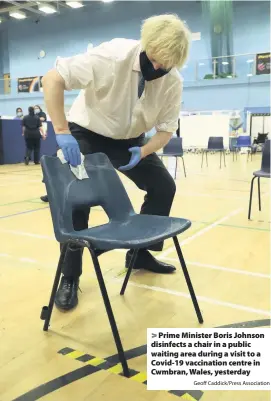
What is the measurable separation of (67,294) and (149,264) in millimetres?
570

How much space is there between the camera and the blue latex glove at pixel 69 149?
1479mm

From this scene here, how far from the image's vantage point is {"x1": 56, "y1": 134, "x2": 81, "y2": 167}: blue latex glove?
148 centimetres

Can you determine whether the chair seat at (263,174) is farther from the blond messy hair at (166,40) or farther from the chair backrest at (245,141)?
the chair backrest at (245,141)

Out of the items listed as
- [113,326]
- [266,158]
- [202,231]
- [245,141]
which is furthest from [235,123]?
[113,326]

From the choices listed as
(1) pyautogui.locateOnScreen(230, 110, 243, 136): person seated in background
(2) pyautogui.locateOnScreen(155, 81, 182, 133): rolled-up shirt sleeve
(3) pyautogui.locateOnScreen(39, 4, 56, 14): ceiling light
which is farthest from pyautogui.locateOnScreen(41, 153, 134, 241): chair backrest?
(3) pyautogui.locateOnScreen(39, 4, 56, 14): ceiling light

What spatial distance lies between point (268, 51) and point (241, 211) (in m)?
11.1

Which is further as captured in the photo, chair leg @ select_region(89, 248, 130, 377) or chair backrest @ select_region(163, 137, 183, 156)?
chair backrest @ select_region(163, 137, 183, 156)

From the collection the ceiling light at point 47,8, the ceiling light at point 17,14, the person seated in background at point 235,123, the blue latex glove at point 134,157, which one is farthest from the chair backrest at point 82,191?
the ceiling light at point 17,14

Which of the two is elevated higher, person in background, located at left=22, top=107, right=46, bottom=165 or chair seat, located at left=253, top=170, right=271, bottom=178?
person in background, located at left=22, top=107, right=46, bottom=165

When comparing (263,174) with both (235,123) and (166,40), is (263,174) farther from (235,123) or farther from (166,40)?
(235,123)

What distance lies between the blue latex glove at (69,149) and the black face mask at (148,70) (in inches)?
16.1

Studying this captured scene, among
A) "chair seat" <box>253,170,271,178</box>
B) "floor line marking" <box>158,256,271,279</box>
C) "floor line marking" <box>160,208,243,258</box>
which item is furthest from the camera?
"chair seat" <box>253,170,271,178</box>

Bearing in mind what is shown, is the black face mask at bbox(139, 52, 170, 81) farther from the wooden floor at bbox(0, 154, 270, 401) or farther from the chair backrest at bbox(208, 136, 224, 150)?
the chair backrest at bbox(208, 136, 224, 150)

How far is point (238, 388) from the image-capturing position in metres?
1.16
